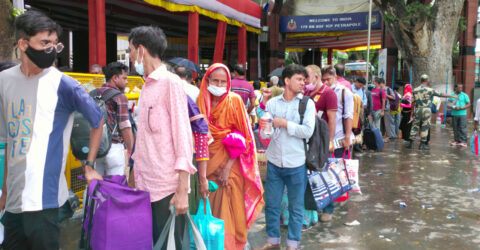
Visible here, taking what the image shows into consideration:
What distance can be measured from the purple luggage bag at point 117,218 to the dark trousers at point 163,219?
6 cm

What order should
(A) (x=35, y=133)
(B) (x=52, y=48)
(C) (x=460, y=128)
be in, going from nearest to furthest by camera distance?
(A) (x=35, y=133) → (B) (x=52, y=48) → (C) (x=460, y=128)

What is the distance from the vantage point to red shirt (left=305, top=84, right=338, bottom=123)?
4676 millimetres

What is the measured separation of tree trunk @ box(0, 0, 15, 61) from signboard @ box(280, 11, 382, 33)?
1523cm

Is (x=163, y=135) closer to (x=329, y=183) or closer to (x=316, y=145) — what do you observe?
(x=316, y=145)

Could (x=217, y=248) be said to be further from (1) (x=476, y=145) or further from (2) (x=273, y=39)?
(2) (x=273, y=39)

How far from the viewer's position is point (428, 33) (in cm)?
1477

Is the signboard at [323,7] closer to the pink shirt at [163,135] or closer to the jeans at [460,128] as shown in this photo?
the jeans at [460,128]

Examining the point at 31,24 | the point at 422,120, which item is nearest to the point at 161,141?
the point at 31,24

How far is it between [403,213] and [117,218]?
417 cm

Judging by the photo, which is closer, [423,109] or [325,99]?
[325,99]

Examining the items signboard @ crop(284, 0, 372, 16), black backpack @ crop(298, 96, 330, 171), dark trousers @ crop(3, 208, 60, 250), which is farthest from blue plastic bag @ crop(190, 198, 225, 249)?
signboard @ crop(284, 0, 372, 16)

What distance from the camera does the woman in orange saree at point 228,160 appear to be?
3.56 meters

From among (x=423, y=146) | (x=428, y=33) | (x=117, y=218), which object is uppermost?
(x=428, y=33)

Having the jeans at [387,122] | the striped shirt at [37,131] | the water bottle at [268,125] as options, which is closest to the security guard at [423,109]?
the jeans at [387,122]
